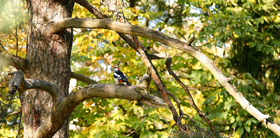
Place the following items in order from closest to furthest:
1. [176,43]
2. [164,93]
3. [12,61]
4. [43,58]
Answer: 1. [176,43]
2. [164,93]
3. [12,61]
4. [43,58]

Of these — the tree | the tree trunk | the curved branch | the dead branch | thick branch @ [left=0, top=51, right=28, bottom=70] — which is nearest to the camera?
the curved branch

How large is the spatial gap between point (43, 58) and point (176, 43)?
1.51 m

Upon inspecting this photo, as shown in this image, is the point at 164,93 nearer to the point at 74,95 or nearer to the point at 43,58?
the point at 74,95

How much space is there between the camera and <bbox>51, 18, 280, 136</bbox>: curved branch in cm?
152

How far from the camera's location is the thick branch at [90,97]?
2.04 meters

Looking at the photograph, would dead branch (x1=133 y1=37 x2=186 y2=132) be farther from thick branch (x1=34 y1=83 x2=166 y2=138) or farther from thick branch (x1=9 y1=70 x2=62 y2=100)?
thick branch (x1=9 y1=70 x2=62 y2=100)

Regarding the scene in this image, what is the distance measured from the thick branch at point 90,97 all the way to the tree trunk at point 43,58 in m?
0.25

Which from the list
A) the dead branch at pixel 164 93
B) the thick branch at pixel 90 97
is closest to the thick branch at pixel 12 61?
the thick branch at pixel 90 97

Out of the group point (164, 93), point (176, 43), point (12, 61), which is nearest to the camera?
point (176, 43)

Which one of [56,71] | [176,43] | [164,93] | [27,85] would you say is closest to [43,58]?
[56,71]

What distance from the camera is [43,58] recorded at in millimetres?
2672

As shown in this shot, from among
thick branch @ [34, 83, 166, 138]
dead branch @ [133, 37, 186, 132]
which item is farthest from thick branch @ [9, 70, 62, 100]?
dead branch @ [133, 37, 186, 132]

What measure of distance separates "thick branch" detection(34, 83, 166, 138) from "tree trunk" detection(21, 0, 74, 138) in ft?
0.81

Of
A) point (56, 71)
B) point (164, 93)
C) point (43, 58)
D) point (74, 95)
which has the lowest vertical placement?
point (164, 93)
